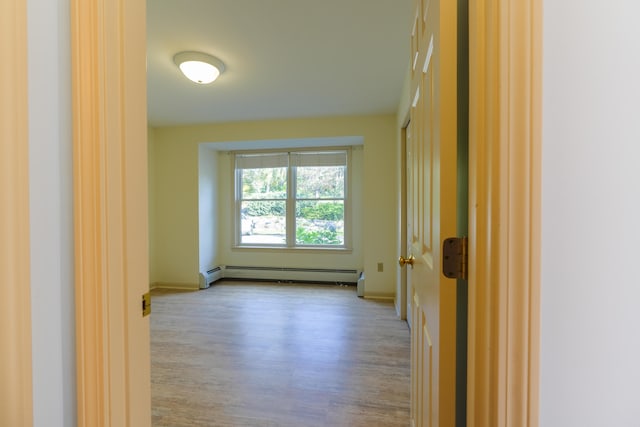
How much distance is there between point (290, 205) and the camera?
15.1 ft

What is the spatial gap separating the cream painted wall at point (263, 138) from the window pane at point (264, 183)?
2.56 ft

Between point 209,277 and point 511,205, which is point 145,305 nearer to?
point 511,205

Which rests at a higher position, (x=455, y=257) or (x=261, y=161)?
(x=261, y=161)

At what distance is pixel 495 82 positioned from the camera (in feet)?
1.63

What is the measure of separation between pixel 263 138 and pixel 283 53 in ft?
5.87

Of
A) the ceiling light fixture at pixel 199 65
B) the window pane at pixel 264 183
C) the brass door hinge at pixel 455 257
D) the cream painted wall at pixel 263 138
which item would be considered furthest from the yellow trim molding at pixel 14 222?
the window pane at pixel 264 183

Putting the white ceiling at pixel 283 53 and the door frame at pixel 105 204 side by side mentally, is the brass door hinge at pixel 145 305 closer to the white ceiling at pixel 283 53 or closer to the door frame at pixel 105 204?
the door frame at pixel 105 204

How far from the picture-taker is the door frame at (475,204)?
0.48 metres

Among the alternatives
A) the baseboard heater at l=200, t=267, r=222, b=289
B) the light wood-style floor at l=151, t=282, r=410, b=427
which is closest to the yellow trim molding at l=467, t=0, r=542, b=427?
the light wood-style floor at l=151, t=282, r=410, b=427

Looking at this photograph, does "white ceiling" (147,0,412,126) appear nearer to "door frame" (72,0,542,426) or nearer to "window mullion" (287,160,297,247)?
"window mullion" (287,160,297,247)

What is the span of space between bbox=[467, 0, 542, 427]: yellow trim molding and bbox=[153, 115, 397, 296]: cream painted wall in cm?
323

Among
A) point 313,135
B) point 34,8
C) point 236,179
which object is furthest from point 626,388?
point 236,179

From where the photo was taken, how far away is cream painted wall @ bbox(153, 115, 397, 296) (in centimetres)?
372

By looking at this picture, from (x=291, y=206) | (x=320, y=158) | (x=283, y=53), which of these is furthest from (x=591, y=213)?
(x=291, y=206)
